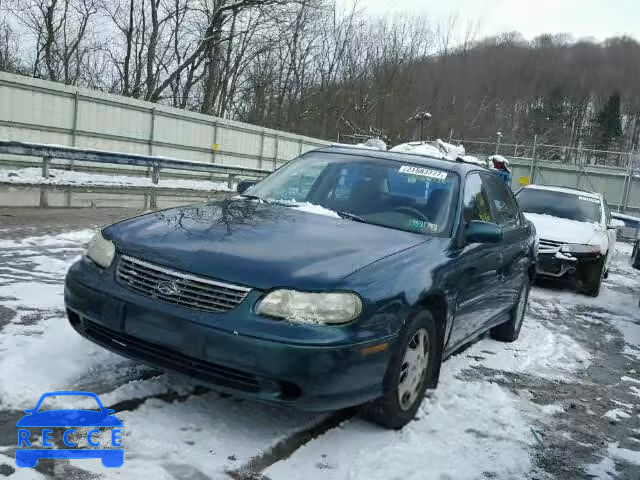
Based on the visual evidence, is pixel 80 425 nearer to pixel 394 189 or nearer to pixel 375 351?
pixel 375 351

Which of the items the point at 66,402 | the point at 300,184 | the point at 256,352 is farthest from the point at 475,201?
the point at 66,402

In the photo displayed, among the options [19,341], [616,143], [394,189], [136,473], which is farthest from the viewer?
[616,143]

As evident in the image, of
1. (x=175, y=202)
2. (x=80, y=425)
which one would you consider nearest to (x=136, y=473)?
(x=80, y=425)

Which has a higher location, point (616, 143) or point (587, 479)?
point (616, 143)

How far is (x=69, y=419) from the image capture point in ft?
9.55

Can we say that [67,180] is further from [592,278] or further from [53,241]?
[592,278]

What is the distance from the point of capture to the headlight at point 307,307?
2.84 meters

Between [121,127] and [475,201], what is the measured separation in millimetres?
16952

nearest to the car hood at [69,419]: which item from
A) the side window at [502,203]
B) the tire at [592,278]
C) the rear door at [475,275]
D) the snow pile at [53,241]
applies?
the rear door at [475,275]

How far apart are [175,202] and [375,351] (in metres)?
11.4

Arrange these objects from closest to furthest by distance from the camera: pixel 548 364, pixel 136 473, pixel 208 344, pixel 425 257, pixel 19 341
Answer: pixel 136 473
pixel 208 344
pixel 425 257
pixel 19 341
pixel 548 364

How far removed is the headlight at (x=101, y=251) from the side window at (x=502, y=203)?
2923 mm

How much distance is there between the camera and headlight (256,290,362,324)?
284 cm

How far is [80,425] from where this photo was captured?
2.88 metres
